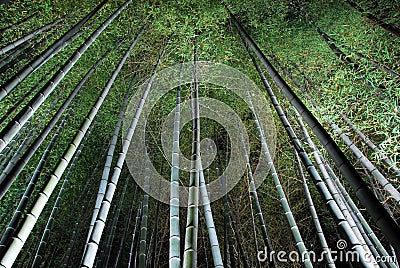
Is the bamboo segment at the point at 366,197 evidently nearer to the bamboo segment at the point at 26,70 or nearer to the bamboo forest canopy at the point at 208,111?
the bamboo forest canopy at the point at 208,111

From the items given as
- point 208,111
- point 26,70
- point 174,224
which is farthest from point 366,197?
point 208,111

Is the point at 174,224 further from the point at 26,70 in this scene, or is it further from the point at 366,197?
the point at 26,70

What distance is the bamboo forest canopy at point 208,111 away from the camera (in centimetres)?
262

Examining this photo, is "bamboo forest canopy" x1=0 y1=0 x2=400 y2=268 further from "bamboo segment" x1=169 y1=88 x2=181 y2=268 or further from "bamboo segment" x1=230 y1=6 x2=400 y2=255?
"bamboo segment" x1=230 y1=6 x2=400 y2=255

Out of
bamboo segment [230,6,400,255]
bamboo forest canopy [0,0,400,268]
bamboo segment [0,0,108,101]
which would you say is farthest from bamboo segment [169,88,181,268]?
bamboo segment [0,0,108,101]

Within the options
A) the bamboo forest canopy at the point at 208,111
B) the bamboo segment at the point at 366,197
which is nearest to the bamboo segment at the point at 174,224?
the bamboo forest canopy at the point at 208,111

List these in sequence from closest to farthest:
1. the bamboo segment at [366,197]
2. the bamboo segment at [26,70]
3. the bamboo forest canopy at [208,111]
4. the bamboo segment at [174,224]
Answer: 1. the bamboo segment at [366,197]
2. the bamboo segment at [174,224]
3. the bamboo segment at [26,70]
4. the bamboo forest canopy at [208,111]

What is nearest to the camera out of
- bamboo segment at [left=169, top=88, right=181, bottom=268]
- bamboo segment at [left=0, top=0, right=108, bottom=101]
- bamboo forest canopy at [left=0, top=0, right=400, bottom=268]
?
bamboo segment at [left=169, top=88, right=181, bottom=268]

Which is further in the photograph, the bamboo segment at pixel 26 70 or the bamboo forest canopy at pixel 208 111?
the bamboo forest canopy at pixel 208 111

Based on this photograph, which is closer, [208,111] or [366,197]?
[366,197]

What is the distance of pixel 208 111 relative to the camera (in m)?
4.77

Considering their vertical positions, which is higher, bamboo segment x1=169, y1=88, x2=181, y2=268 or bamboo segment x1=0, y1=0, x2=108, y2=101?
bamboo segment x1=0, y1=0, x2=108, y2=101

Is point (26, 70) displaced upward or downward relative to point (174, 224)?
upward

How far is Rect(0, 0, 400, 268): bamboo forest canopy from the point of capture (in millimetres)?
2617
